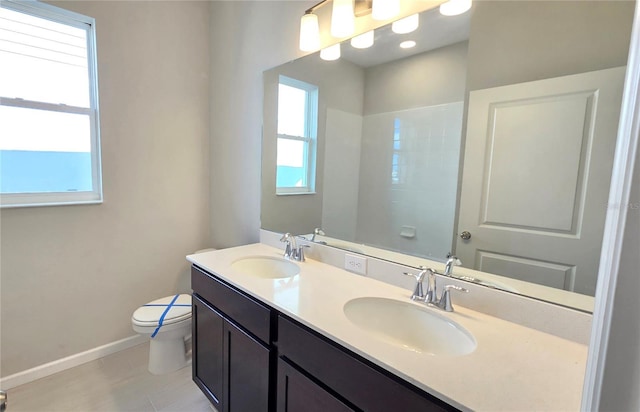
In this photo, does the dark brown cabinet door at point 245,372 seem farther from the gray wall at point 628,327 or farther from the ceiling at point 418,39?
the ceiling at point 418,39

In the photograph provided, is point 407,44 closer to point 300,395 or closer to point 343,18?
point 343,18

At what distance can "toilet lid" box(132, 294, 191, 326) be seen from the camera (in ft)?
5.98

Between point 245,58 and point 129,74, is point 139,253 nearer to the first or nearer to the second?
point 129,74

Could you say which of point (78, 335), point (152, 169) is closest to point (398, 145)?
point (152, 169)

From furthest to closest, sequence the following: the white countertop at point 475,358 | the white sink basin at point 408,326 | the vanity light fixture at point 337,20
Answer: the vanity light fixture at point 337,20
the white sink basin at point 408,326
the white countertop at point 475,358

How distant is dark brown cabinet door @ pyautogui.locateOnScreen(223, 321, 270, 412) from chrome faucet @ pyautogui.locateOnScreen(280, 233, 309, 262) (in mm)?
503

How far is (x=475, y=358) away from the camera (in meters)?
0.79

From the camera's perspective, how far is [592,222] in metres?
0.90

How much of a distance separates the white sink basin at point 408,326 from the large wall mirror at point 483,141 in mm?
Result: 239

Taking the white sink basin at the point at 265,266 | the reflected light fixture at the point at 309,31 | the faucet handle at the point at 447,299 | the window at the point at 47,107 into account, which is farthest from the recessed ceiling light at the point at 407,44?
the window at the point at 47,107

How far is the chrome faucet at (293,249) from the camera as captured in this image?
1.68 meters

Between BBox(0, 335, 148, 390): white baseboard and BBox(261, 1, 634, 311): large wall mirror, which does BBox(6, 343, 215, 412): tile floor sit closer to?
BBox(0, 335, 148, 390): white baseboard

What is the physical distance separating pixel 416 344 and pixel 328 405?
1.31 ft

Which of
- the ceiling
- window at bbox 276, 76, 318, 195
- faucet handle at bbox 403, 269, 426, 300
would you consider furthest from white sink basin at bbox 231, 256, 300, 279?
the ceiling
